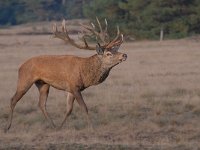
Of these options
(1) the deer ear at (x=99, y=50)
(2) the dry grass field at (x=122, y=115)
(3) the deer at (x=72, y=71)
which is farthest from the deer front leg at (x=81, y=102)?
(1) the deer ear at (x=99, y=50)

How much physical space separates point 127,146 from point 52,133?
2123 millimetres

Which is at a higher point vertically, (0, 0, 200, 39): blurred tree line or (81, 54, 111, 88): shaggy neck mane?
(81, 54, 111, 88): shaggy neck mane

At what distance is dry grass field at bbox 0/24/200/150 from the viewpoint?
1247cm

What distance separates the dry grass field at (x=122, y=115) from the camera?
1247 centimetres

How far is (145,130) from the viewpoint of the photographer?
1393cm

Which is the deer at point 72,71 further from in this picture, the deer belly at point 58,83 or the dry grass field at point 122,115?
the dry grass field at point 122,115

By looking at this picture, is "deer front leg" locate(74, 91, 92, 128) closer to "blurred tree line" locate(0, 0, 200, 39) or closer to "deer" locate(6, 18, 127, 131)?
"deer" locate(6, 18, 127, 131)

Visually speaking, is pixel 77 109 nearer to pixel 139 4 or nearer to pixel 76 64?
pixel 76 64

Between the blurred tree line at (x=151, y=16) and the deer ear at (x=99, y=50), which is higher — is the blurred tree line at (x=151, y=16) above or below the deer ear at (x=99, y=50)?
below

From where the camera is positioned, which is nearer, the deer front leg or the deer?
the deer front leg

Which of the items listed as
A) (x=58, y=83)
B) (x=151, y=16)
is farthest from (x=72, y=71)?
(x=151, y=16)

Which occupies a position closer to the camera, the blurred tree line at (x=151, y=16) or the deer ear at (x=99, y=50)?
the deer ear at (x=99, y=50)

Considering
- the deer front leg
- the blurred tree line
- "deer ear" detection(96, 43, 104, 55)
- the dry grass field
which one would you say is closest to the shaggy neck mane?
"deer ear" detection(96, 43, 104, 55)

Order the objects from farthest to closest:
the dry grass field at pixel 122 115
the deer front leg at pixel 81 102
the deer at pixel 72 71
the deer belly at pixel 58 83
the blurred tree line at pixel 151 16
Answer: the blurred tree line at pixel 151 16, the deer belly at pixel 58 83, the deer at pixel 72 71, the deer front leg at pixel 81 102, the dry grass field at pixel 122 115
